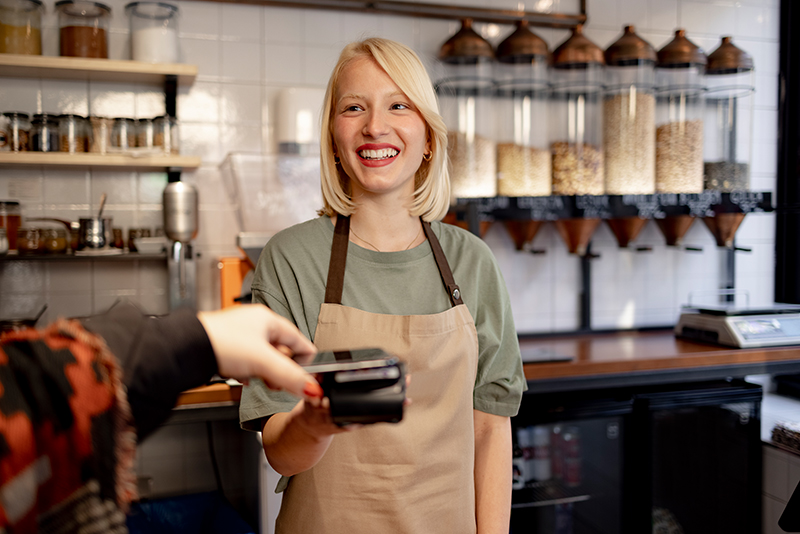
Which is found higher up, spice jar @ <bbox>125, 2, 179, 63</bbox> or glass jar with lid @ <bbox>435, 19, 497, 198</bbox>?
spice jar @ <bbox>125, 2, 179, 63</bbox>

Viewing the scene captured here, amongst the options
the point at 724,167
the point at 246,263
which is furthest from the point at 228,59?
the point at 724,167

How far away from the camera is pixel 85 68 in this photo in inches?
91.5

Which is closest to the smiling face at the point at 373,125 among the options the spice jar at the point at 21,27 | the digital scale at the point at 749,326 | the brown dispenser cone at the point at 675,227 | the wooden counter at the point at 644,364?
the wooden counter at the point at 644,364

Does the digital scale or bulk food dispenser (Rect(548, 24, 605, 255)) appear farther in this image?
bulk food dispenser (Rect(548, 24, 605, 255))

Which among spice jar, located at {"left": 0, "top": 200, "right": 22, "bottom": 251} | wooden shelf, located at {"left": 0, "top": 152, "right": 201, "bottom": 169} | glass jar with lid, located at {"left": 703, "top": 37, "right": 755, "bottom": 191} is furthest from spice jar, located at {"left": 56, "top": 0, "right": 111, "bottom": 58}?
glass jar with lid, located at {"left": 703, "top": 37, "right": 755, "bottom": 191}

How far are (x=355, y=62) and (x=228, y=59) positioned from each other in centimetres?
160

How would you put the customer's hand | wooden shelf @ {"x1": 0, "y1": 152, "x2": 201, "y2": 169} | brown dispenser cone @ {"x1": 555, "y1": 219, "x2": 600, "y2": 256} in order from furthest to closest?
brown dispenser cone @ {"x1": 555, "y1": 219, "x2": 600, "y2": 256} → wooden shelf @ {"x1": 0, "y1": 152, "x2": 201, "y2": 169} → the customer's hand

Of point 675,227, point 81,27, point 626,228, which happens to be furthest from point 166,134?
point 675,227

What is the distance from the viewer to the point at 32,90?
247 centimetres

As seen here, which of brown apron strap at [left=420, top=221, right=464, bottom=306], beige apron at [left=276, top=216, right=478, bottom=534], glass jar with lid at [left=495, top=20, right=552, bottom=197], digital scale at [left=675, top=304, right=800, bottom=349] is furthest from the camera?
glass jar with lid at [left=495, top=20, right=552, bottom=197]

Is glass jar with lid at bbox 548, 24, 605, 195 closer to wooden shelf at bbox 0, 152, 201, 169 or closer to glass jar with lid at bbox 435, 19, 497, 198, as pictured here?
glass jar with lid at bbox 435, 19, 497, 198

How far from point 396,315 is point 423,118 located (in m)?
0.41

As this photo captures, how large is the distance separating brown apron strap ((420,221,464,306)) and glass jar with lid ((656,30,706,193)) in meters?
1.71

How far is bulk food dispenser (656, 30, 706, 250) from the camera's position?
2654 millimetres
